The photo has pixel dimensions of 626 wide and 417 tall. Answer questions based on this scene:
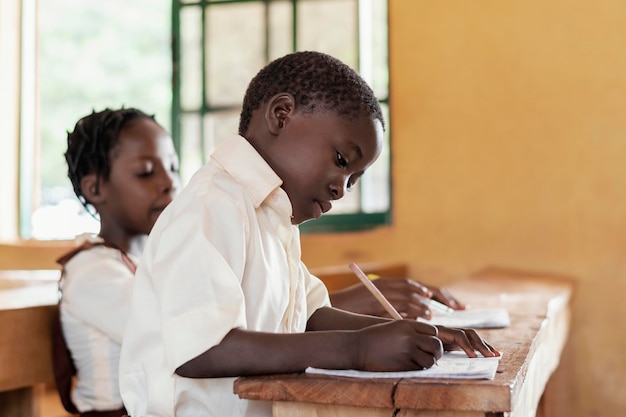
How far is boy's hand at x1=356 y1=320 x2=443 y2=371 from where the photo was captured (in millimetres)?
969

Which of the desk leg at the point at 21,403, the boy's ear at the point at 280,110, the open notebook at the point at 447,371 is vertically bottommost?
the desk leg at the point at 21,403

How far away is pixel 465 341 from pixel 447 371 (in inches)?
5.4

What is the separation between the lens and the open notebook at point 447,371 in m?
0.93

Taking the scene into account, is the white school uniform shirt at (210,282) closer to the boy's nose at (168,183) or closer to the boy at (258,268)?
the boy at (258,268)

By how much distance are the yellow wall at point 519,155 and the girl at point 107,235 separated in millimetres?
1984

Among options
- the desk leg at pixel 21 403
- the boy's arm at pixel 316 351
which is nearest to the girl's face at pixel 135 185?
the desk leg at pixel 21 403

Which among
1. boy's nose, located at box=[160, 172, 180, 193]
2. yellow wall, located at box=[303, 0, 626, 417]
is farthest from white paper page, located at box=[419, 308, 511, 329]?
yellow wall, located at box=[303, 0, 626, 417]

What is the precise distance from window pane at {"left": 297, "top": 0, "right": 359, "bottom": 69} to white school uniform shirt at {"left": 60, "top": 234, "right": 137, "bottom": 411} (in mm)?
2418

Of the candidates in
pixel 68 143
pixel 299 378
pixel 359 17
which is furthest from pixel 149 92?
pixel 299 378

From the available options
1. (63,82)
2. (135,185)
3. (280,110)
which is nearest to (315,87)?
(280,110)

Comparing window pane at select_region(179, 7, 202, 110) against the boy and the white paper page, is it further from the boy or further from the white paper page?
the boy

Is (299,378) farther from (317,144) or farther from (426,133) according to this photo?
(426,133)

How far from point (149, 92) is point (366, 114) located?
11.2 ft

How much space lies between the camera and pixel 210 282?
1.01 meters
